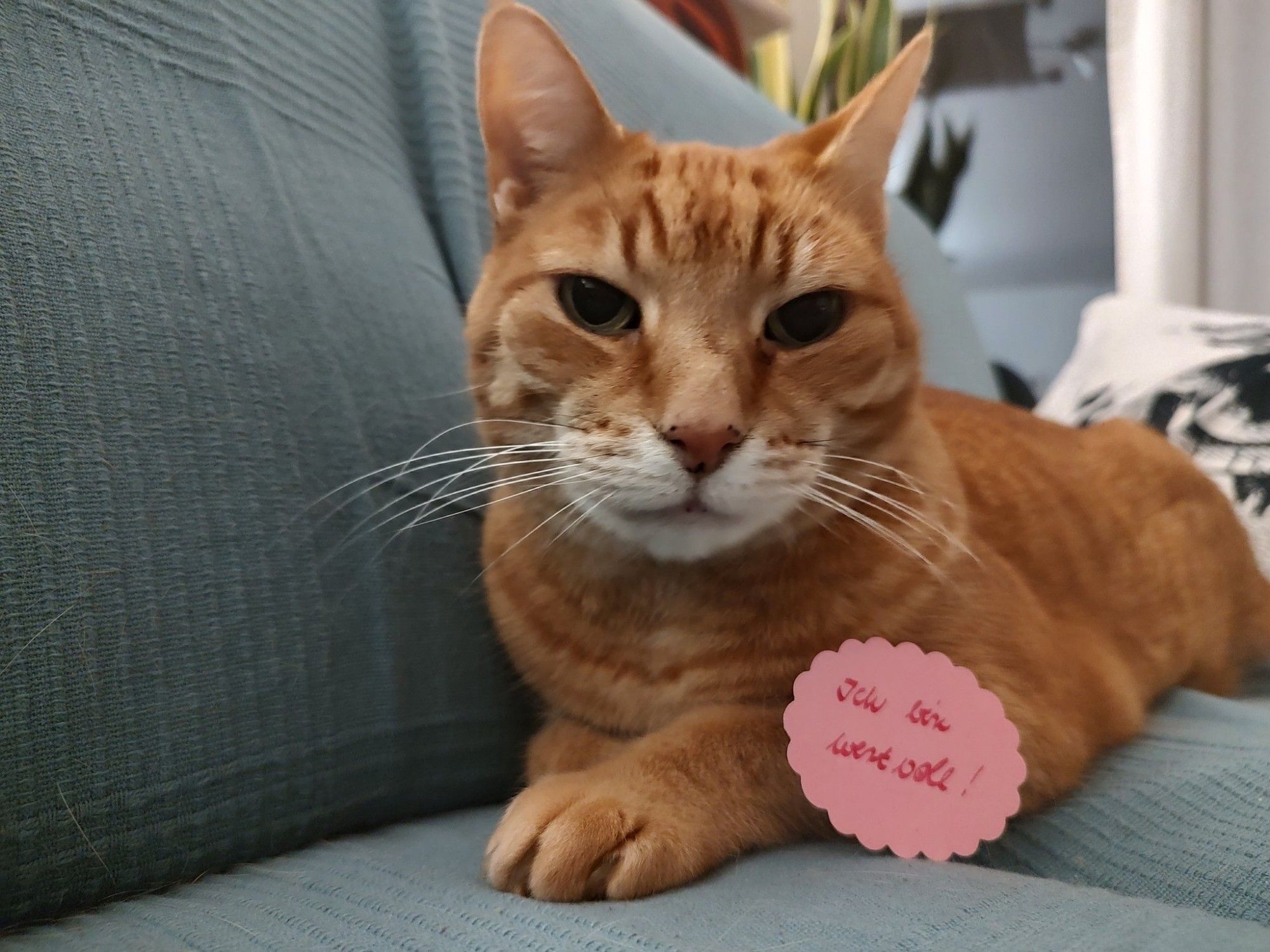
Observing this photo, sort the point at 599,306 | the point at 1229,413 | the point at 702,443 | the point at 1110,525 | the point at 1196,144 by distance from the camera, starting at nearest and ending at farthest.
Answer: the point at 702,443, the point at 599,306, the point at 1110,525, the point at 1229,413, the point at 1196,144

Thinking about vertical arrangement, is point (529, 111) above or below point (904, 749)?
above

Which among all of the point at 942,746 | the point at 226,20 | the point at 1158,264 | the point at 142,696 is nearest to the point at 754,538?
the point at 942,746

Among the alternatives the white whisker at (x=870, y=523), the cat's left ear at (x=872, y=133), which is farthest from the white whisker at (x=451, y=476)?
the cat's left ear at (x=872, y=133)

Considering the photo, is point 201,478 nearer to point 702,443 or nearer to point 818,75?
point 702,443

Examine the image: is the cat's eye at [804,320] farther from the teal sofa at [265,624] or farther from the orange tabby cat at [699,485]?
the teal sofa at [265,624]

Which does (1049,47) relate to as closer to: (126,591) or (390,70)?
(390,70)

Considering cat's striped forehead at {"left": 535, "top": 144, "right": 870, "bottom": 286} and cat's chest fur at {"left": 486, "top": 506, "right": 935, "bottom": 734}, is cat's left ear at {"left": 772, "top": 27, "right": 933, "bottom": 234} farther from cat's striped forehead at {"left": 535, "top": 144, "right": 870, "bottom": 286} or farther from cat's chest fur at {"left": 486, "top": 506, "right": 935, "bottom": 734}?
cat's chest fur at {"left": 486, "top": 506, "right": 935, "bottom": 734}

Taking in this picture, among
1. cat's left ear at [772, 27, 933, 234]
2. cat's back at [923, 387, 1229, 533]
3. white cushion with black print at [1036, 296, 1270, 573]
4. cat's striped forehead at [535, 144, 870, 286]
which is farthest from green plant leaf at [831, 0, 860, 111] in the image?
cat's striped forehead at [535, 144, 870, 286]

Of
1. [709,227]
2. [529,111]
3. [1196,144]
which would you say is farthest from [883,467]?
[1196,144]
